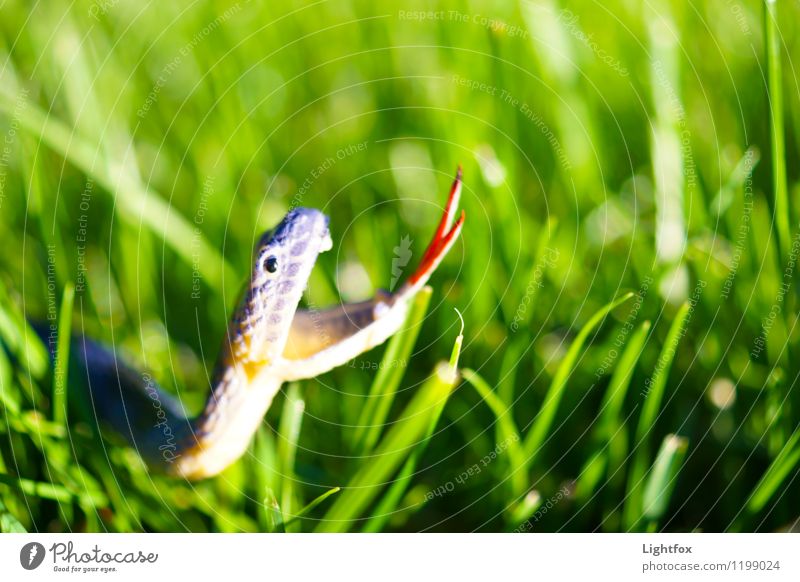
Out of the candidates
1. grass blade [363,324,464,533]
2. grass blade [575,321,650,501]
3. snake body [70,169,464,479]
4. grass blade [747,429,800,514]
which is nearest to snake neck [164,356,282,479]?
snake body [70,169,464,479]

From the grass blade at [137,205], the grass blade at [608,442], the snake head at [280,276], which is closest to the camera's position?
A: the snake head at [280,276]

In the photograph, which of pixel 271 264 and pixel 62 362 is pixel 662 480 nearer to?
pixel 271 264

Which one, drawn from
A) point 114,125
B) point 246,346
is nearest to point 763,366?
point 246,346

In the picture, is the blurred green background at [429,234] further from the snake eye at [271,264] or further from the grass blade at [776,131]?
the snake eye at [271,264]

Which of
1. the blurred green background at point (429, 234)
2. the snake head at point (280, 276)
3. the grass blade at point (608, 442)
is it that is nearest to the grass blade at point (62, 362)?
the blurred green background at point (429, 234)
